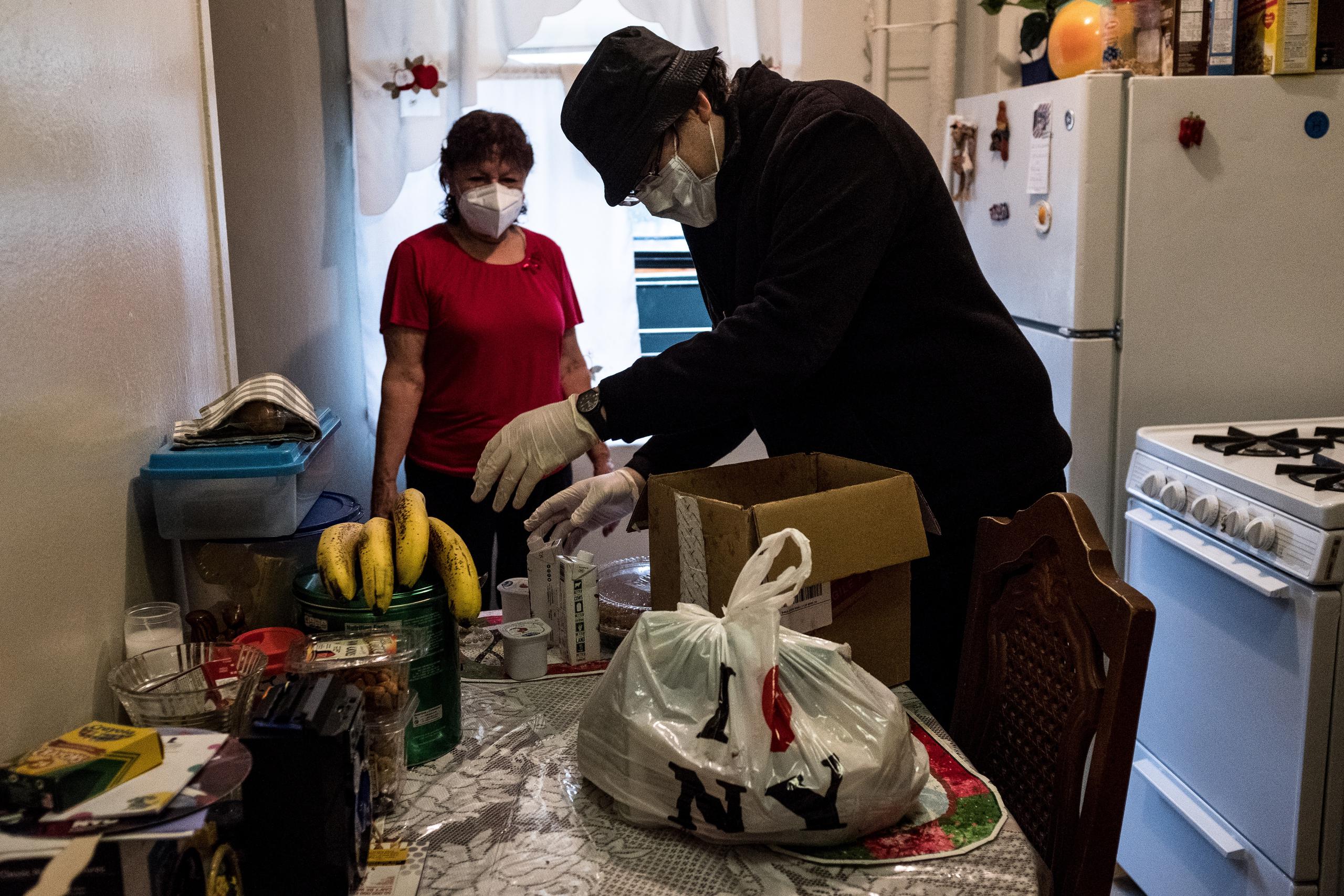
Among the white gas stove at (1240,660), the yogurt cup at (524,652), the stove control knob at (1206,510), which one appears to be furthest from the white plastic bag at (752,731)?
the stove control knob at (1206,510)

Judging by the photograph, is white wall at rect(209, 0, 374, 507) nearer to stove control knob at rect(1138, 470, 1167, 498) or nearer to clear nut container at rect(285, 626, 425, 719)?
clear nut container at rect(285, 626, 425, 719)

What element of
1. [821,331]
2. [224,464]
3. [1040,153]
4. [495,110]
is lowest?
[224,464]

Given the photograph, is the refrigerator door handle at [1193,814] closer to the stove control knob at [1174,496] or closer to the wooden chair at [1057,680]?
the stove control knob at [1174,496]

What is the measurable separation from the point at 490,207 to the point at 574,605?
1.40 metres

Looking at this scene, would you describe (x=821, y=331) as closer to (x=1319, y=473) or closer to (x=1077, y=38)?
(x=1319, y=473)

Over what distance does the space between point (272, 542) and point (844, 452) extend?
0.75 m

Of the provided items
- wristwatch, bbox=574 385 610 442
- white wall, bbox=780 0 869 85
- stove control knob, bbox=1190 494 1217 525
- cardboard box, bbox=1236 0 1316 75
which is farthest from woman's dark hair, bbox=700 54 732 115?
white wall, bbox=780 0 869 85

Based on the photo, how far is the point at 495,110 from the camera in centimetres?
308

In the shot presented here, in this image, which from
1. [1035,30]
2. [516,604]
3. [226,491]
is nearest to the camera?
[226,491]

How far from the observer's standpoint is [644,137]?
1.50 metres

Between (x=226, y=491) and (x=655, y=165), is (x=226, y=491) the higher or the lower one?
the lower one

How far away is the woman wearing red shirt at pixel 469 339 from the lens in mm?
2529

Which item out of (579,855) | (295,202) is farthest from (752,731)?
(295,202)

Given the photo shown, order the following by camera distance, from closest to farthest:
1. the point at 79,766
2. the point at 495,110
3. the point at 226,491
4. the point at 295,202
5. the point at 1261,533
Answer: the point at 79,766 < the point at 226,491 < the point at 1261,533 < the point at 295,202 < the point at 495,110
